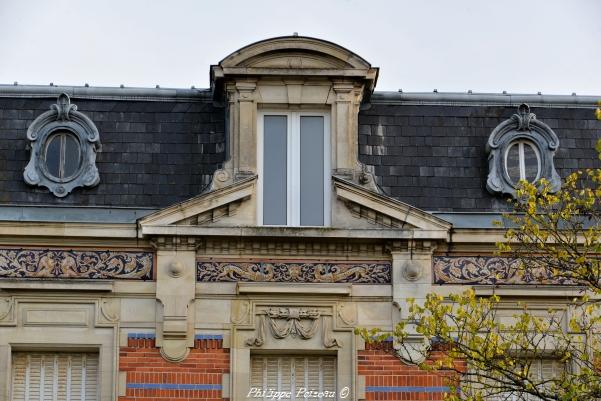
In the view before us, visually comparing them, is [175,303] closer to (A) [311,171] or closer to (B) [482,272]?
(A) [311,171]

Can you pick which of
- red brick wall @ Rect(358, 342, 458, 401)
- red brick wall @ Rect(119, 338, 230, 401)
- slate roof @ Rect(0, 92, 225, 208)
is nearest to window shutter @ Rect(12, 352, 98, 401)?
red brick wall @ Rect(119, 338, 230, 401)

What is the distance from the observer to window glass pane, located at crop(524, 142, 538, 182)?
2611cm

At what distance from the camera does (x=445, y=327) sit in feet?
66.3

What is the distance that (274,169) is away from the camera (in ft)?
84.0

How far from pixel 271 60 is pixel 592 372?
8.25 meters

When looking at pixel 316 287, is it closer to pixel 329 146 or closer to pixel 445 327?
pixel 329 146

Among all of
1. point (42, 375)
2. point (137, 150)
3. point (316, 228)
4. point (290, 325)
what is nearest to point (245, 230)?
point (316, 228)

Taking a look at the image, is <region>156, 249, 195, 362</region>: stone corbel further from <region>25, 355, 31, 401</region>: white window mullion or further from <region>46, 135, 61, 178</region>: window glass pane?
<region>46, 135, 61, 178</region>: window glass pane

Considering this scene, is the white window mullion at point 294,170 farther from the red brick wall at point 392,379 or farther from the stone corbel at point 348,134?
the red brick wall at point 392,379

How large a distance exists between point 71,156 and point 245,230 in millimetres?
3251

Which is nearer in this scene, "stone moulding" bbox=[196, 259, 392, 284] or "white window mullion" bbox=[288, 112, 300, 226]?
"stone moulding" bbox=[196, 259, 392, 284]

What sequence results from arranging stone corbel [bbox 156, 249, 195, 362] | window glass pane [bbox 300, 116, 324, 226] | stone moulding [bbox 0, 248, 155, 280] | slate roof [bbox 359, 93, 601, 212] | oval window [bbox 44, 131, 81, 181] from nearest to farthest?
stone corbel [bbox 156, 249, 195, 362], stone moulding [bbox 0, 248, 155, 280], window glass pane [bbox 300, 116, 324, 226], oval window [bbox 44, 131, 81, 181], slate roof [bbox 359, 93, 601, 212]

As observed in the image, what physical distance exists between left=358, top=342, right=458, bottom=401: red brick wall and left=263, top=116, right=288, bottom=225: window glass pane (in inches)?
102

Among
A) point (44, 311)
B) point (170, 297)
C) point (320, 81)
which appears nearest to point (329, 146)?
point (320, 81)
